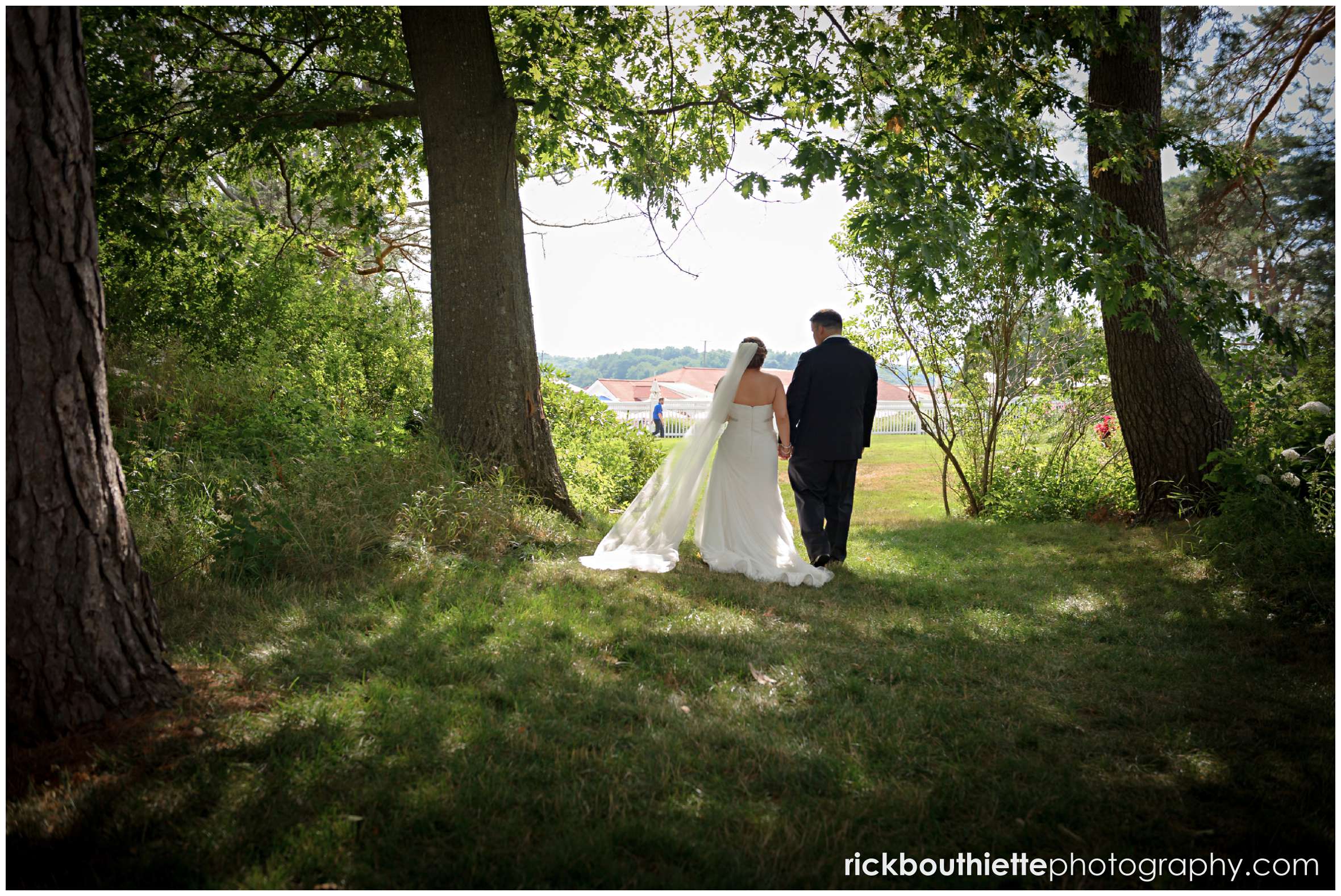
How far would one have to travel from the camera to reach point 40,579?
2938mm

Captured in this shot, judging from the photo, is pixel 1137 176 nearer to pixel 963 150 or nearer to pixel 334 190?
pixel 963 150

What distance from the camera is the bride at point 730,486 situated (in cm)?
698

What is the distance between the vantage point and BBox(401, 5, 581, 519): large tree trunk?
7.09 metres

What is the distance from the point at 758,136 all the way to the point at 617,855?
5945 mm

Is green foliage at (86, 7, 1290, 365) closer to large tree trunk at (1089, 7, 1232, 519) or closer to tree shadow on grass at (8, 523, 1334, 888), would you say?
large tree trunk at (1089, 7, 1232, 519)

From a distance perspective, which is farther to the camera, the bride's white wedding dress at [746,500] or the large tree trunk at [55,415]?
the bride's white wedding dress at [746,500]

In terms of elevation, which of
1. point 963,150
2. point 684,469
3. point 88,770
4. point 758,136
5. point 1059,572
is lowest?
point 1059,572

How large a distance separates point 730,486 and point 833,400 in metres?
1.30

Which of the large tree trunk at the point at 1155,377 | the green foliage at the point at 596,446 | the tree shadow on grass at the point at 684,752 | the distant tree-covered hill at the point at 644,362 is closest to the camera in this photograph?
the tree shadow on grass at the point at 684,752

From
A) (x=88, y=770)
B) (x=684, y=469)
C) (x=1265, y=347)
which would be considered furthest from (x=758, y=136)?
(x=1265, y=347)

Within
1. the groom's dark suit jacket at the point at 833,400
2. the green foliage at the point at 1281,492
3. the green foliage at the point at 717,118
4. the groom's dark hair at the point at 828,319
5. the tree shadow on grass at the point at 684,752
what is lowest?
the tree shadow on grass at the point at 684,752

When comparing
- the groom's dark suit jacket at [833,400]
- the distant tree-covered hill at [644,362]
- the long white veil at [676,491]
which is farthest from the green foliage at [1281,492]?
the distant tree-covered hill at [644,362]

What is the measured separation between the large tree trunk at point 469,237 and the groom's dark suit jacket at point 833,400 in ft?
9.12

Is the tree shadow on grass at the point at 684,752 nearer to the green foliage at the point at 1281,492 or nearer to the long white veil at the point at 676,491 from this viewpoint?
the green foliage at the point at 1281,492
